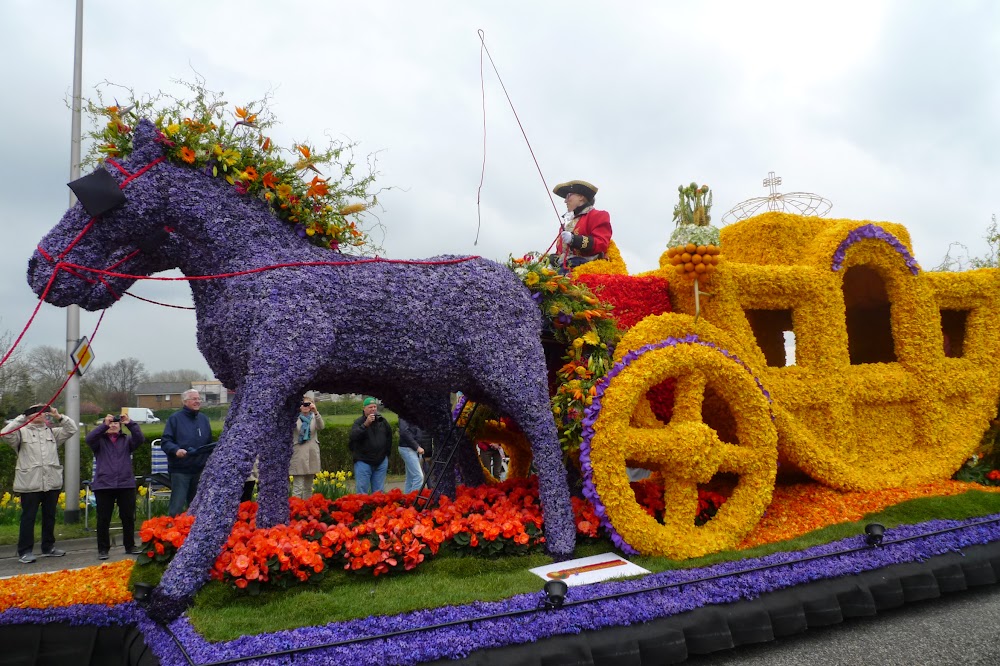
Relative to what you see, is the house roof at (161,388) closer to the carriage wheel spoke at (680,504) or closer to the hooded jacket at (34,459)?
the hooded jacket at (34,459)

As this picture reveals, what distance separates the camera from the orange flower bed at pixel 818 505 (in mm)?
4918

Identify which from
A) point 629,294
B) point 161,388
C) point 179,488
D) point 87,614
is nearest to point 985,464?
point 629,294

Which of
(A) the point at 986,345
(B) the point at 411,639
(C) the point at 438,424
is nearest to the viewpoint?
(B) the point at 411,639

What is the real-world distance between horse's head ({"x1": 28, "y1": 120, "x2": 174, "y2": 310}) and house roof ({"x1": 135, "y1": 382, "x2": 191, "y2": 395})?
45.7m

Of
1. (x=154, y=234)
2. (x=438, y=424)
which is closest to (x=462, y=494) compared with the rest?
(x=438, y=424)

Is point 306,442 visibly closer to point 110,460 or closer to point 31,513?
point 110,460

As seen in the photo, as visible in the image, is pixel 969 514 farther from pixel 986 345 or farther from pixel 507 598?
pixel 507 598

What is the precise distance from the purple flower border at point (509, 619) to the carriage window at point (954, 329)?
145 inches

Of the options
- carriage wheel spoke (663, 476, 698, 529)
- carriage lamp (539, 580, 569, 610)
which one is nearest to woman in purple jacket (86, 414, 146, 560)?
carriage lamp (539, 580, 569, 610)

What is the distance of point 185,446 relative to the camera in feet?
21.7

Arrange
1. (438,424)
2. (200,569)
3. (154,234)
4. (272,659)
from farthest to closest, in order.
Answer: (438,424) < (154,234) < (200,569) < (272,659)

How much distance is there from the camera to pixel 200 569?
3510 millimetres

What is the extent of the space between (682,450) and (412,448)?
4.57 m

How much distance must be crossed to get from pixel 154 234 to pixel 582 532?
3.42 meters
